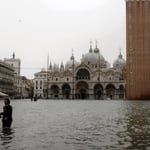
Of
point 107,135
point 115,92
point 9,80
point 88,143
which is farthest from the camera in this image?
point 115,92

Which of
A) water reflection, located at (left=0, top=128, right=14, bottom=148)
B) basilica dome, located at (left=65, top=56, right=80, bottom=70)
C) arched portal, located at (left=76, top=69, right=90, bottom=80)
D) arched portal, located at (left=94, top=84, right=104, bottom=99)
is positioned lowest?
water reflection, located at (left=0, top=128, right=14, bottom=148)

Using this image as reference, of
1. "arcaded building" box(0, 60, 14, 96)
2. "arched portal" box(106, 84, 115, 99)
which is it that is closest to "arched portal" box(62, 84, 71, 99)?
"arched portal" box(106, 84, 115, 99)

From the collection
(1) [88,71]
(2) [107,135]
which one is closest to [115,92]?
(1) [88,71]

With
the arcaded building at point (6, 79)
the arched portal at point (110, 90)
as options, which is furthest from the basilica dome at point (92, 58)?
the arcaded building at point (6, 79)

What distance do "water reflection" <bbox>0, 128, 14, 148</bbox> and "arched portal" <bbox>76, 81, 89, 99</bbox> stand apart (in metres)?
106

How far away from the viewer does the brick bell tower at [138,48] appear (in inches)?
3588

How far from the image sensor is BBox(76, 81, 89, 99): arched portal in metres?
122

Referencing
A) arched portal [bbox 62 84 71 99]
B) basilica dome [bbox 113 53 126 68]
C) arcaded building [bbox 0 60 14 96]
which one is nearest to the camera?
arcaded building [bbox 0 60 14 96]

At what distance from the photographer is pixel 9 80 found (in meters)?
104

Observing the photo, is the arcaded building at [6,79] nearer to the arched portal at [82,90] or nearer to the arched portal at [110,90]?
the arched portal at [82,90]

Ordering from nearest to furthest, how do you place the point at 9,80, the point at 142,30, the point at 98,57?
the point at 142,30
the point at 9,80
the point at 98,57

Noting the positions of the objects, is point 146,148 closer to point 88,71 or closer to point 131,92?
point 131,92

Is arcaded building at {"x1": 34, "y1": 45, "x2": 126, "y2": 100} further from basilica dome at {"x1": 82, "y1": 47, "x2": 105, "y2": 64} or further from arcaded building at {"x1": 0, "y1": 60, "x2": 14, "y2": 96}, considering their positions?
arcaded building at {"x1": 0, "y1": 60, "x2": 14, "y2": 96}

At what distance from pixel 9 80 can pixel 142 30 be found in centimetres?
4048
